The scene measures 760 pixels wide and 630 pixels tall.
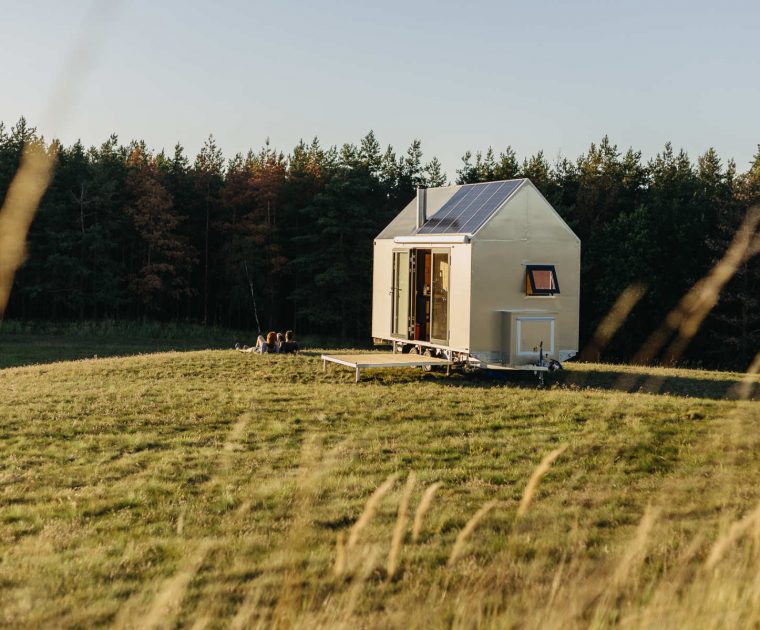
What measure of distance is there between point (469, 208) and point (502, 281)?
6.78 feet

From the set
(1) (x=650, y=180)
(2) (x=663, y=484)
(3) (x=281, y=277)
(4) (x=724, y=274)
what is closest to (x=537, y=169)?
(1) (x=650, y=180)

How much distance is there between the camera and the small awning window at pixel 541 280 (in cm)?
1645

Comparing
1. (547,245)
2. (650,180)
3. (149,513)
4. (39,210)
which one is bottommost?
(149,513)

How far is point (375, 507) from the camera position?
708cm

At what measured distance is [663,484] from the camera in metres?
7.94

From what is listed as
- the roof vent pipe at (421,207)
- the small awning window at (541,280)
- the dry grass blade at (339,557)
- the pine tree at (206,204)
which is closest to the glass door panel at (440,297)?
the roof vent pipe at (421,207)

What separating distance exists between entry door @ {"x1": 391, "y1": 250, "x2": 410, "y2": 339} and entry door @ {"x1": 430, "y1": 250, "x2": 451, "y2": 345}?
1251 mm

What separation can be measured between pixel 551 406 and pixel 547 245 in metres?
5.10

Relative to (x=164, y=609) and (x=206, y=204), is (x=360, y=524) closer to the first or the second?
(x=164, y=609)

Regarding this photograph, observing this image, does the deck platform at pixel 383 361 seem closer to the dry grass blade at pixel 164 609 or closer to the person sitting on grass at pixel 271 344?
the person sitting on grass at pixel 271 344

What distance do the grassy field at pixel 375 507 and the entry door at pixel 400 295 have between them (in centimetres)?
420

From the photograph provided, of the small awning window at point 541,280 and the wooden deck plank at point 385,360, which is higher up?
the small awning window at point 541,280

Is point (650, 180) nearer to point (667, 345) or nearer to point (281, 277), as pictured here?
point (667, 345)

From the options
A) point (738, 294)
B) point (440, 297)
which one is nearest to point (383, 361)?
point (440, 297)
